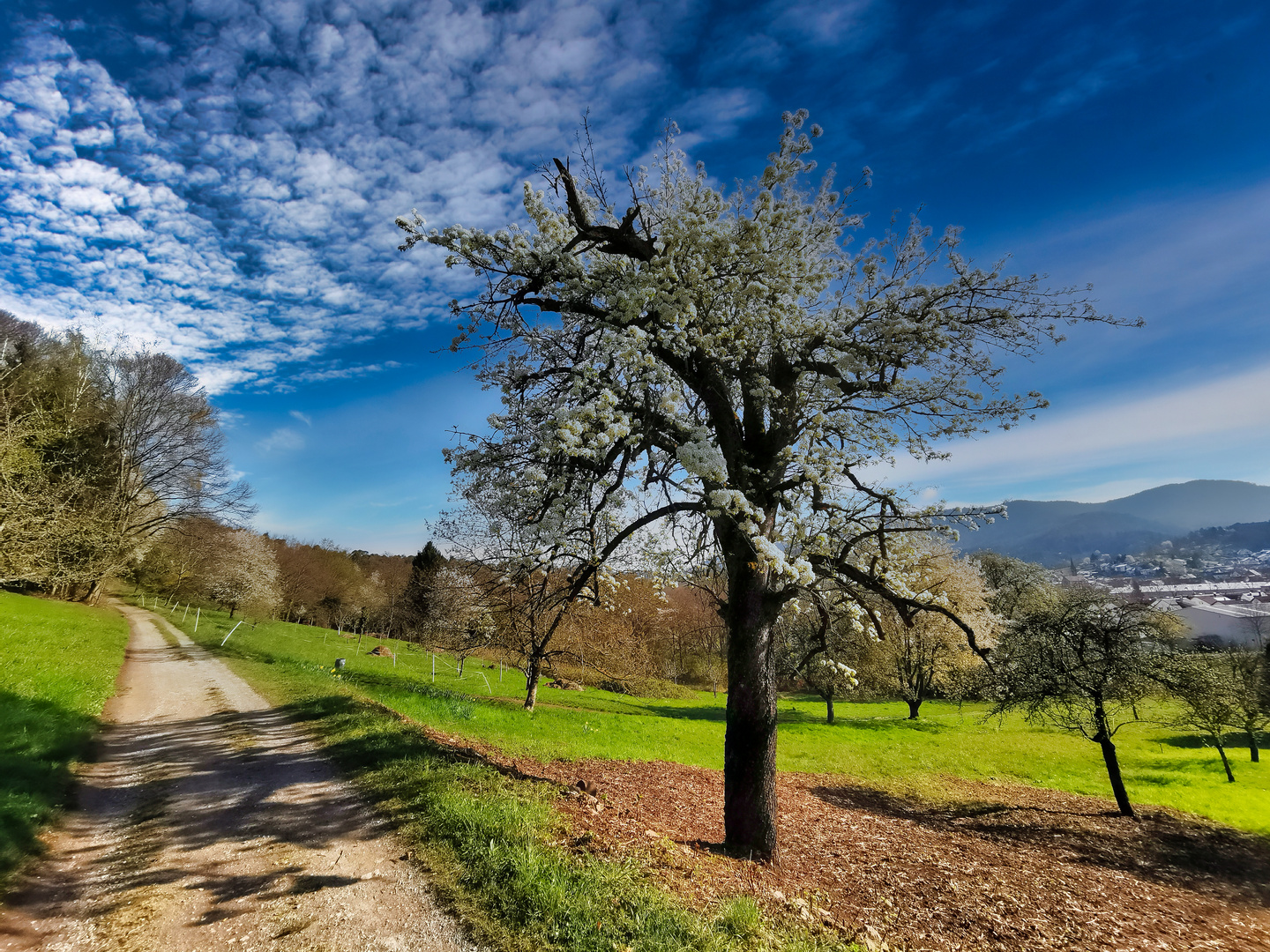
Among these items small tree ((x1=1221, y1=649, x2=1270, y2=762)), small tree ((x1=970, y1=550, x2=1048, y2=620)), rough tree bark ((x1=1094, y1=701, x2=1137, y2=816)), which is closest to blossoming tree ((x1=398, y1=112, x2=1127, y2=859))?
rough tree bark ((x1=1094, y1=701, x2=1137, y2=816))

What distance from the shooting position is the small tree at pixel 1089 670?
14398 millimetres

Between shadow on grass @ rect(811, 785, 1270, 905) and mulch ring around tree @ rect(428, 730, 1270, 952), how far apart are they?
52 mm

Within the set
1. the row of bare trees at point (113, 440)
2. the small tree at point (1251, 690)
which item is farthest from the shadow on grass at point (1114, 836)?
the row of bare trees at point (113, 440)

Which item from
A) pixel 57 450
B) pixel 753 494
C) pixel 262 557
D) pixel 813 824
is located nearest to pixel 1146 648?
pixel 813 824

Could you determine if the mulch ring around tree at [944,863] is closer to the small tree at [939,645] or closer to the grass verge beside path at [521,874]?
the grass verge beside path at [521,874]

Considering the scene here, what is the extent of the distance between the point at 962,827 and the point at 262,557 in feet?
168

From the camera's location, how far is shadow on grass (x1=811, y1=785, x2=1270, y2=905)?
10.9 meters

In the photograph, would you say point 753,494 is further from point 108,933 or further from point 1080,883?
point 1080,883

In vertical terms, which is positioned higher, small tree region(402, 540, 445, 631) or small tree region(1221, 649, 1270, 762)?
small tree region(402, 540, 445, 631)

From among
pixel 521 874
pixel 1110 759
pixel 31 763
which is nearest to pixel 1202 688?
pixel 1110 759

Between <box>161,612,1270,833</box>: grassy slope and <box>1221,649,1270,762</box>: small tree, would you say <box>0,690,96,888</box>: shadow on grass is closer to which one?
<box>161,612,1270,833</box>: grassy slope

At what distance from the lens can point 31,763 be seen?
26.2ft

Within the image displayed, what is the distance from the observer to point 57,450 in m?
26.5

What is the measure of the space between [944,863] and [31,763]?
49.1 feet
